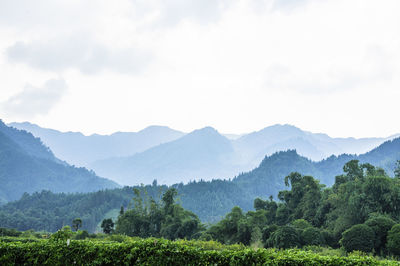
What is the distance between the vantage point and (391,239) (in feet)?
62.2

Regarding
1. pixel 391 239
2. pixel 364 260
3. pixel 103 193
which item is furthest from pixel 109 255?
pixel 103 193

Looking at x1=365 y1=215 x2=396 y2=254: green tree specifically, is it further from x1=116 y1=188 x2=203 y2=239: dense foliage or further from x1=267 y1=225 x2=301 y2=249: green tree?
x1=116 y1=188 x2=203 y2=239: dense foliage

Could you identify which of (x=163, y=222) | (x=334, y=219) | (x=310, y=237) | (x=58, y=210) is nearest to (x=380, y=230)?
(x=310, y=237)

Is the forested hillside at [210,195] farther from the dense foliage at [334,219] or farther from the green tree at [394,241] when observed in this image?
the green tree at [394,241]

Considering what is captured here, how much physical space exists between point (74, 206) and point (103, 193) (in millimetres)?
12918

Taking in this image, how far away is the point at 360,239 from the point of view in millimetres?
20062

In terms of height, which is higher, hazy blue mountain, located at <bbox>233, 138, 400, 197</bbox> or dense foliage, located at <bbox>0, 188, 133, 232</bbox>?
hazy blue mountain, located at <bbox>233, 138, 400, 197</bbox>

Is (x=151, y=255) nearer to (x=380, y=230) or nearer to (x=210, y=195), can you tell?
(x=380, y=230)

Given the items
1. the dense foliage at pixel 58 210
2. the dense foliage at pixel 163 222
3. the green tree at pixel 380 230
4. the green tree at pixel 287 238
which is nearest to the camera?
the green tree at pixel 380 230

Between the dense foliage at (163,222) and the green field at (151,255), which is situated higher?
the green field at (151,255)

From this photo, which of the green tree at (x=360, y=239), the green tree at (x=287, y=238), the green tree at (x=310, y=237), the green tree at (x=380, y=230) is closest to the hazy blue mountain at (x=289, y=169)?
the green tree at (x=310, y=237)

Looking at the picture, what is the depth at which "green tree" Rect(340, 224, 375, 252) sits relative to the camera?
1997 cm

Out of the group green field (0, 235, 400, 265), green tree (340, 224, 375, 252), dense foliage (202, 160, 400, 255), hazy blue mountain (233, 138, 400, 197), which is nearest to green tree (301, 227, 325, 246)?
dense foliage (202, 160, 400, 255)

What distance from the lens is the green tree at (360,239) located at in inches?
786
